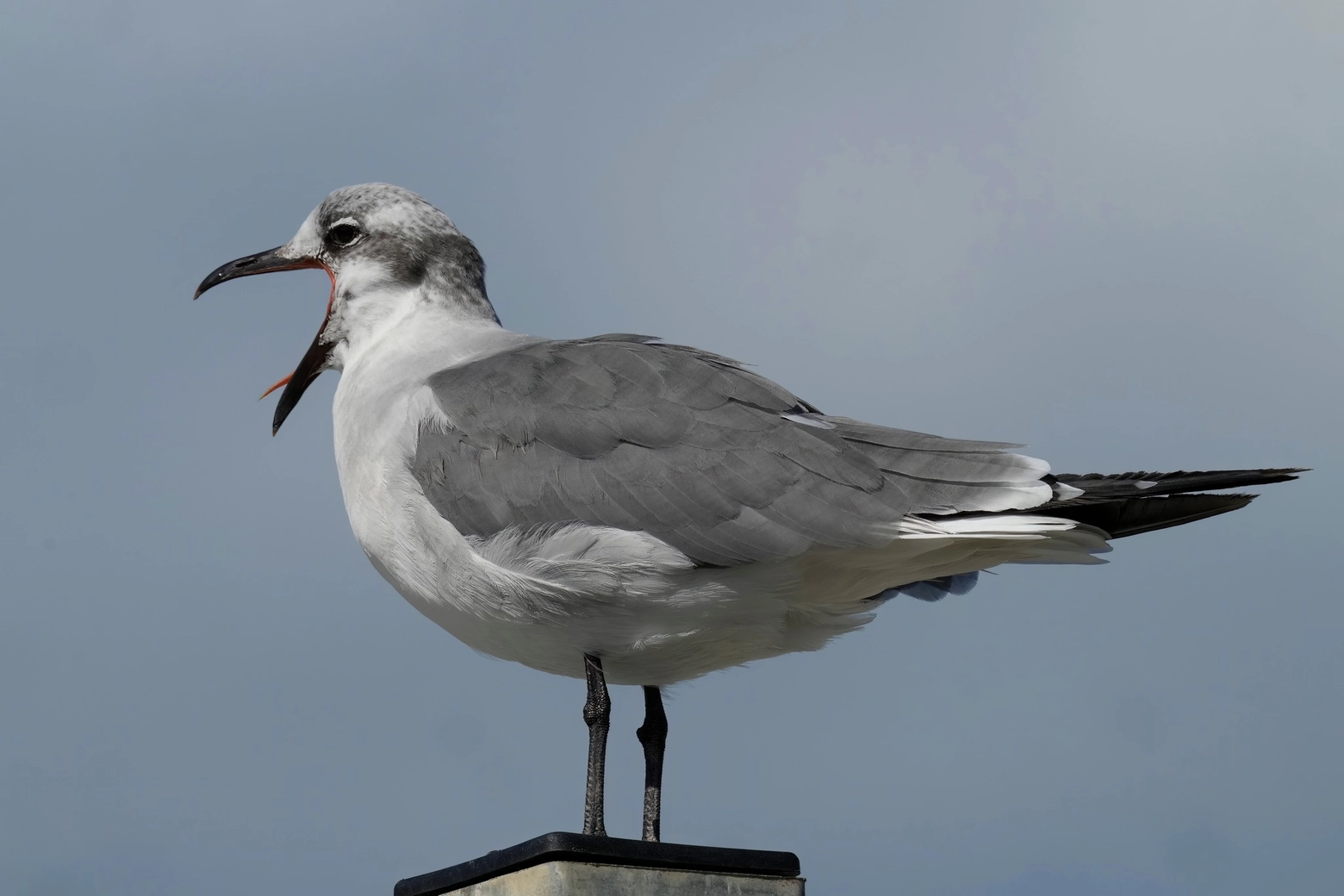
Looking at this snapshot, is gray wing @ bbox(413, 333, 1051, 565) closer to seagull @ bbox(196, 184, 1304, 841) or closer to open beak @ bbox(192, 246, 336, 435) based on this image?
seagull @ bbox(196, 184, 1304, 841)

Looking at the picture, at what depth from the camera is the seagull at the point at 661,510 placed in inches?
239

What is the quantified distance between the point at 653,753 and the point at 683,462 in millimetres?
1441

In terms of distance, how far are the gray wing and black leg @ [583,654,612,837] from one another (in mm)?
697

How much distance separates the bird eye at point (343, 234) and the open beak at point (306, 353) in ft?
0.53

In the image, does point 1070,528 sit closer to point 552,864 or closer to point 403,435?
point 552,864

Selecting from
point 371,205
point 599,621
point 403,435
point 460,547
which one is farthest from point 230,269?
point 599,621

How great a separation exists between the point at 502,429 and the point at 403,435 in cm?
50

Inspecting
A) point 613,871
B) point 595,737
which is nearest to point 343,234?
point 595,737

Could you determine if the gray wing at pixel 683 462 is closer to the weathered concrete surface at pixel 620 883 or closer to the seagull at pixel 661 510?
the seagull at pixel 661 510

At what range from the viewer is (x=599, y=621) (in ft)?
20.6

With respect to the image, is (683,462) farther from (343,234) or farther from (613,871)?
(343,234)

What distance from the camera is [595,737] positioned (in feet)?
20.9

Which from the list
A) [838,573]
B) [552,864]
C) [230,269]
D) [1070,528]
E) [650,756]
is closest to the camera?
[552,864]

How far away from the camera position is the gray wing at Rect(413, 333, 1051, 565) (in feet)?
20.0
